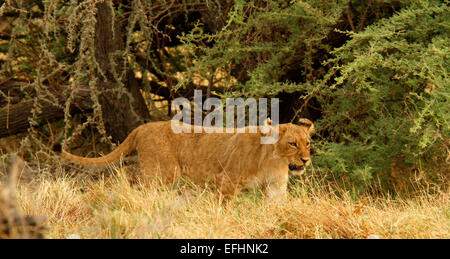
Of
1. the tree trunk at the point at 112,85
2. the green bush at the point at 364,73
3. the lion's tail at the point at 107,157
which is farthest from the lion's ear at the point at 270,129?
the tree trunk at the point at 112,85

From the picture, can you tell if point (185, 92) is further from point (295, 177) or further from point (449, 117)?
point (449, 117)

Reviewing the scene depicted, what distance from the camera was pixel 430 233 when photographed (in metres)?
3.94

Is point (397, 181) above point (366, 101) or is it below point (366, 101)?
below

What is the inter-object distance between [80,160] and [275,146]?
1.73 metres

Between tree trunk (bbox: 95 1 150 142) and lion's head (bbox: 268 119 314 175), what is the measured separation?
239cm

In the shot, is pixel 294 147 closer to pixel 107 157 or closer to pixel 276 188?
pixel 276 188

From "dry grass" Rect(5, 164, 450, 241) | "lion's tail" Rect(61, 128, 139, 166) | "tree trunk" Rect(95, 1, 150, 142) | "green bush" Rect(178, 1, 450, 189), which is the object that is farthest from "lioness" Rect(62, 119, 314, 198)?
"tree trunk" Rect(95, 1, 150, 142)

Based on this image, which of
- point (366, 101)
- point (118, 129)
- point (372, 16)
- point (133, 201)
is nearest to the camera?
point (133, 201)

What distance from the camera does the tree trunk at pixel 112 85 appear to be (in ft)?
22.8

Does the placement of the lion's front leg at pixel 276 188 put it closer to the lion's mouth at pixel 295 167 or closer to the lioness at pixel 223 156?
the lioness at pixel 223 156

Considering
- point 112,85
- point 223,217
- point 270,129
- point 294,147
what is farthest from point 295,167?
point 112,85
